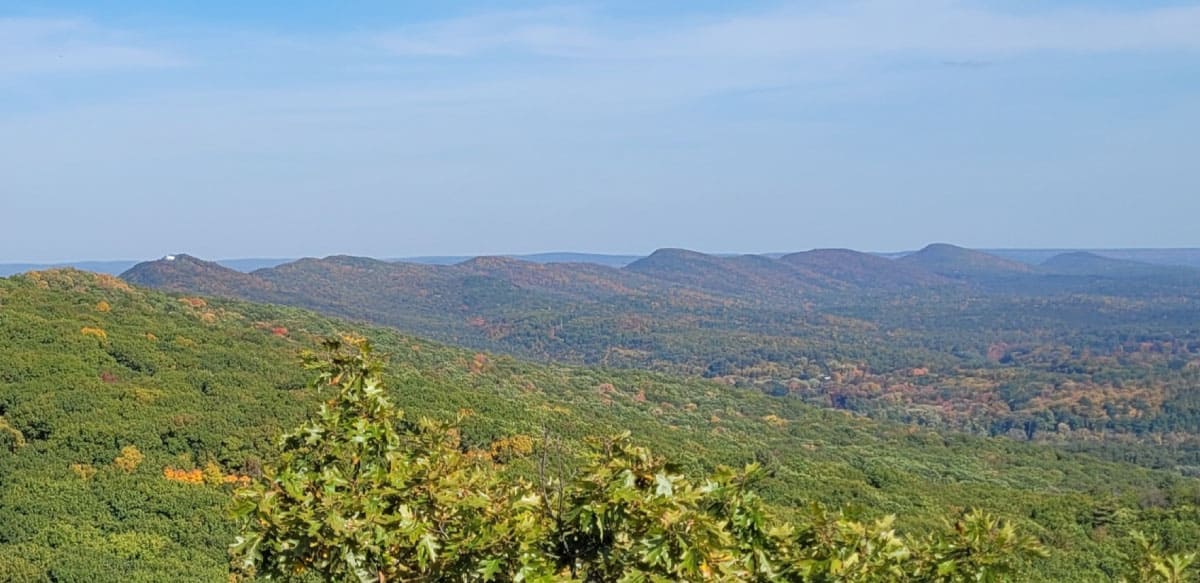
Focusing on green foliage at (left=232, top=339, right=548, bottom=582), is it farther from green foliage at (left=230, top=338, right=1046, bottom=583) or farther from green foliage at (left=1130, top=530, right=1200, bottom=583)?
green foliage at (left=1130, top=530, right=1200, bottom=583)

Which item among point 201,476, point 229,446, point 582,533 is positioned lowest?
point 201,476

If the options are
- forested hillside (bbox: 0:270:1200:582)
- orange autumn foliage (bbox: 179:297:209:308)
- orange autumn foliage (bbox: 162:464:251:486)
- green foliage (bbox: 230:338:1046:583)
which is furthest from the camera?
orange autumn foliage (bbox: 179:297:209:308)

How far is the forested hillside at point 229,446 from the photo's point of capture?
26391mm

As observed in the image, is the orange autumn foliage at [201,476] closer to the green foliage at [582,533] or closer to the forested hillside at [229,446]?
the forested hillside at [229,446]

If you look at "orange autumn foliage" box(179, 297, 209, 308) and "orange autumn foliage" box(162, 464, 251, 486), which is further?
"orange autumn foliage" box(179, 297, 209, 308)

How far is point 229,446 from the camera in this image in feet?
115

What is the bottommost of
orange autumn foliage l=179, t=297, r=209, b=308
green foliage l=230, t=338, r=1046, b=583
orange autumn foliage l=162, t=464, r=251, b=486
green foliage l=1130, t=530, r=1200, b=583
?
orange autumn foliage l=162, t=464, r=251, b=486

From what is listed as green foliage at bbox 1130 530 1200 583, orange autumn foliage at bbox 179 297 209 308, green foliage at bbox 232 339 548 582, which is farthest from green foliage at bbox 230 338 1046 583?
orange autumn foliage at bbox 179 297 209 308

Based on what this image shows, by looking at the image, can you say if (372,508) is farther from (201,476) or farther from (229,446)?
(229,446)

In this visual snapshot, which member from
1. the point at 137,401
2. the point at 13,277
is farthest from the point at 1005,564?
the point at 13,277

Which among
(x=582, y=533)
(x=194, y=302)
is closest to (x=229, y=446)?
(x=582, y=533)

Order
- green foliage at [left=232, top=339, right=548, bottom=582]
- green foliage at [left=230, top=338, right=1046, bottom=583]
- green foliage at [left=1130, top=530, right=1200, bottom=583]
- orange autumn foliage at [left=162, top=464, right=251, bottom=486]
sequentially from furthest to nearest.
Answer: orange autumn foliage at [left=162, top=464, right=251, bottom=486] → green foliage at [left=1130, top=530, right=1200, bottom=583] → green foliage at [left=232, top=339, right=548, bottom=582] → green foliage at [left=230, top=338, right=1046, bottom=583]

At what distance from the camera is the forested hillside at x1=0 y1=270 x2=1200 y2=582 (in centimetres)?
2639

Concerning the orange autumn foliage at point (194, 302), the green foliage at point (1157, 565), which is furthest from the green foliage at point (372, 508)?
the orange autumn foliage at point (194, 302)
